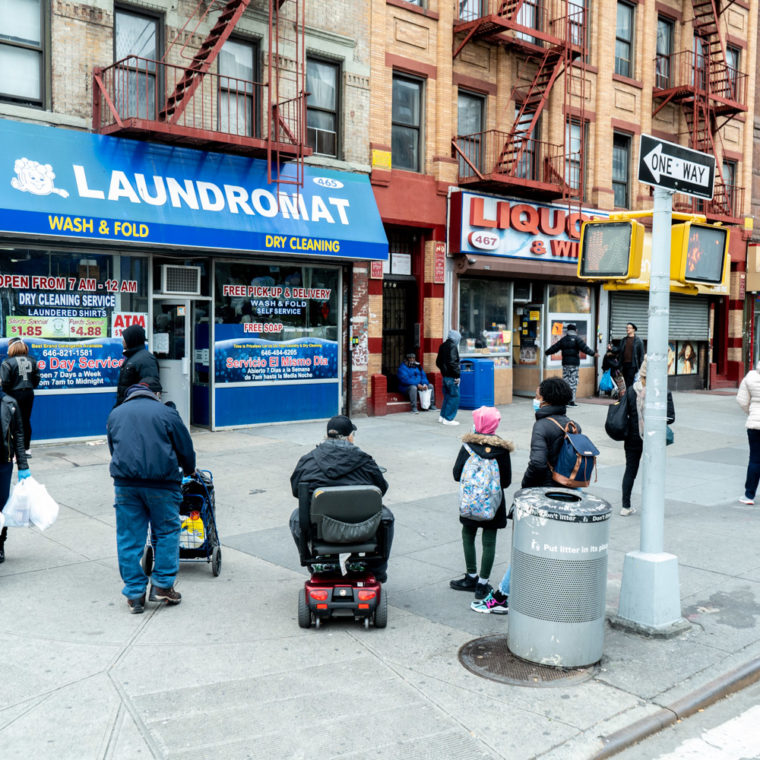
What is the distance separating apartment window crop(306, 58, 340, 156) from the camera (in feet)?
50.6

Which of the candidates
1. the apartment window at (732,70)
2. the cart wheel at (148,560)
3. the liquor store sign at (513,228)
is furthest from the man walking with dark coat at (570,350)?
the cart wheel at (148,560)

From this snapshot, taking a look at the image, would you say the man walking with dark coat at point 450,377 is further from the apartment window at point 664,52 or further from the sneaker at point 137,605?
the apartment window at point 664,52

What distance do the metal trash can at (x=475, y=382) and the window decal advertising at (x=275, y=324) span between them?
3283 mm

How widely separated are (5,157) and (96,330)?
9.19 feet

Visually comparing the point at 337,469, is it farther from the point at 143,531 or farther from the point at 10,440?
the point at 10,440

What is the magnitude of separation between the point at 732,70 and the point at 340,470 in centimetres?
2338

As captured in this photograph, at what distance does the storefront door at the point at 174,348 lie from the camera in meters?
13.7

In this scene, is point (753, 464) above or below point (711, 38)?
below

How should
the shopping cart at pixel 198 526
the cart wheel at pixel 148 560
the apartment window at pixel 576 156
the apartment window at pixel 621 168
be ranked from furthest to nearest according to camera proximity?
the apartment window at pixel 621 168 → the apartment window at pixel 576 156 → the shopping cart at pixel 198 526 → the cart wheel at pixel 148 560

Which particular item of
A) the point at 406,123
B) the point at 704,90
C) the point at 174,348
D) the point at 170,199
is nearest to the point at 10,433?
the point at 170,199

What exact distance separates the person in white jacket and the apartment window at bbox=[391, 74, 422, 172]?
31.0 feet

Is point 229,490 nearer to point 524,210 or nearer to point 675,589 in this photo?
point 675,589

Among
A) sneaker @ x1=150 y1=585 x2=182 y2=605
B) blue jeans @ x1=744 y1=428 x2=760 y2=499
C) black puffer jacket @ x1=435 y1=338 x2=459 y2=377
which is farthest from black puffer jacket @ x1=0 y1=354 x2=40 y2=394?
blue jeans @ x1=744 y1=428 x2=760 y2=499

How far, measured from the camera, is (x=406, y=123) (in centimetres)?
1717
